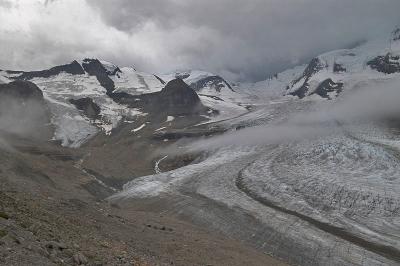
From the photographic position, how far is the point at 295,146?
127 m

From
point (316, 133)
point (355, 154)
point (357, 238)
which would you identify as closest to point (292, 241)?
point (357, 238)

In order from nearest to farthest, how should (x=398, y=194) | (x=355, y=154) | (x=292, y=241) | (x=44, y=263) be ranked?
(x=44, y=263) < (x=292, y=241) < (x=398, y=194) < (x=355, y=154)

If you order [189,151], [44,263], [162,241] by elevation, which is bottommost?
[189,151]

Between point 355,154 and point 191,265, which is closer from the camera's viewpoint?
point 191,265

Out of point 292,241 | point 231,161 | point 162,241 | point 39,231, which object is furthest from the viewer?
point 231,161

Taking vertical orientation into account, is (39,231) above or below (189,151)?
above

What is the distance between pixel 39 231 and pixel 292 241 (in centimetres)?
4031

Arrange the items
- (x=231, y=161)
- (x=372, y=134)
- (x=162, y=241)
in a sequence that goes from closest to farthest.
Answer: (x=162, y=241), (x=231, y=161), (x=372, y=134)

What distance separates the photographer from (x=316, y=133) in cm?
14488

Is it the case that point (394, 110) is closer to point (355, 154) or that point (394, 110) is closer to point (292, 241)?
point (355, 154)

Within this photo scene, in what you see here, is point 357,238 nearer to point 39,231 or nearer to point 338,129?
point 39,231

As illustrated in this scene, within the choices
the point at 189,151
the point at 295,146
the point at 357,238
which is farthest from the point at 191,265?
the point at 189,151

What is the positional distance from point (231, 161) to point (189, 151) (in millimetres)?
65982

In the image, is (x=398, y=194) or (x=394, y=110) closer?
(x=398, y=194)
